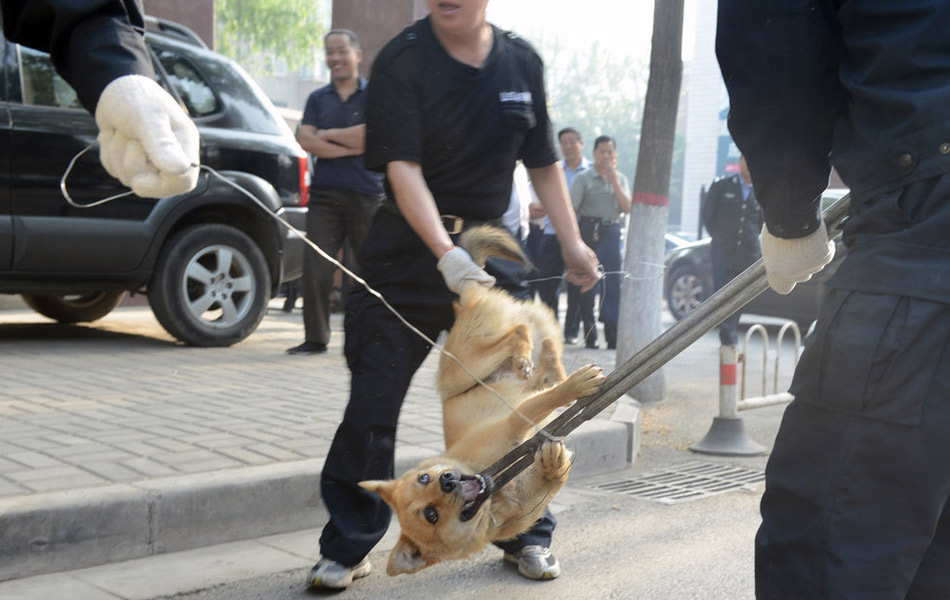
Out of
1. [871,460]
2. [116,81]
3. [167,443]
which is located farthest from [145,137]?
[167,443]

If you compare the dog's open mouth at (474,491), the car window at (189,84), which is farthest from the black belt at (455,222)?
the car window at (189,84)

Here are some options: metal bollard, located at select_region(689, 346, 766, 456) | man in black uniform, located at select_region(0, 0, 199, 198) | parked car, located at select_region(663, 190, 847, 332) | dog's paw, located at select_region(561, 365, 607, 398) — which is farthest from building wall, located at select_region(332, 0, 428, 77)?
man in black uniform, located at select_region(0, 0, 199, 198)

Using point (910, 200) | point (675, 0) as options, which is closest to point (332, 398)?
point (675, 0)

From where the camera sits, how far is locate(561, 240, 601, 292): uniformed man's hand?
149 inches

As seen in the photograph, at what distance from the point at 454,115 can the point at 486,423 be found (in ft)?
3.48

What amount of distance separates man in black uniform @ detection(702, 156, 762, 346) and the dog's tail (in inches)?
195

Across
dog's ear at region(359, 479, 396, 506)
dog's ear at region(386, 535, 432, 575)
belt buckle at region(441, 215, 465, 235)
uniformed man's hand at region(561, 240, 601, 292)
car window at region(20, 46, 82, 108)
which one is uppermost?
car window at region(20, 46, 82, 108)

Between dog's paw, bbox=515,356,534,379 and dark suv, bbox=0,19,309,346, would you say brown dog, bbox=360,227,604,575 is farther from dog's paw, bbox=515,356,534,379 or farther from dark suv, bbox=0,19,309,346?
dark suv, bbox=0,19,309,346

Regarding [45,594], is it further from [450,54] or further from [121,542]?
[450,54]

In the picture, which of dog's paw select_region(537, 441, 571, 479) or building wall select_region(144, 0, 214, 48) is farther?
building wall select_region(144, 0, 214, 48)

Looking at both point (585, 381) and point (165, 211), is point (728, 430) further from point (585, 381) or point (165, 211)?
point (165, 211)

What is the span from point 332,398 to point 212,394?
718 mm

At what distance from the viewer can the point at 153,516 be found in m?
3.96

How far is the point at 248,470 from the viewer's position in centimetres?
435
